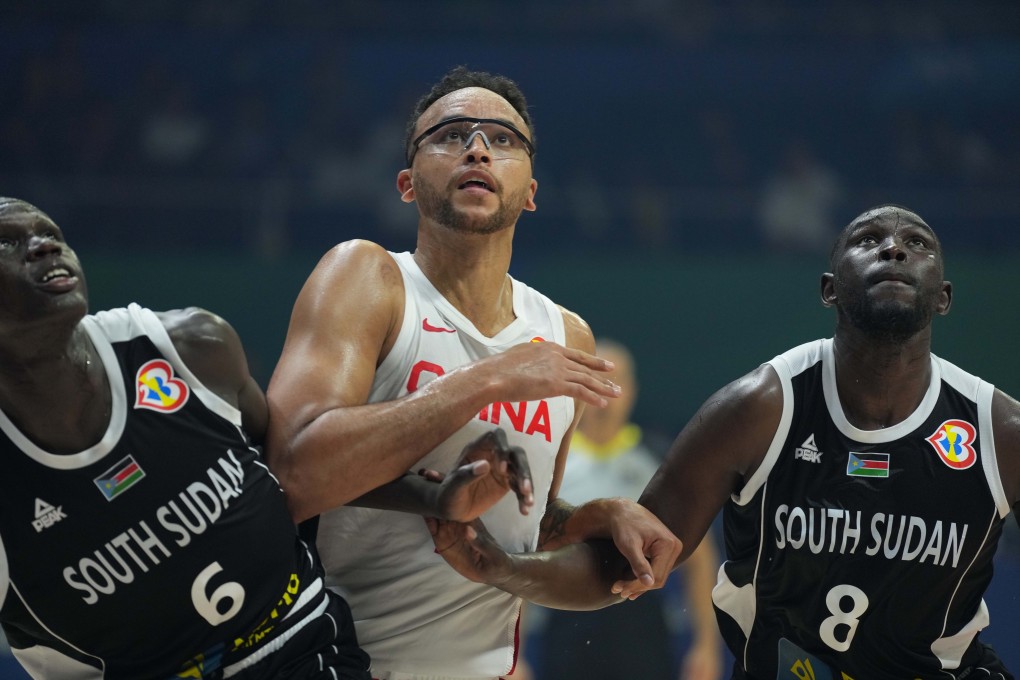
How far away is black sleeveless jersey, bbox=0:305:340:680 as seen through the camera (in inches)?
113

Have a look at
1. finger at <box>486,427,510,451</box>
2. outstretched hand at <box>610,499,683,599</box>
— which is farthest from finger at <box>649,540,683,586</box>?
finger at <box>486,427,510,451</box>

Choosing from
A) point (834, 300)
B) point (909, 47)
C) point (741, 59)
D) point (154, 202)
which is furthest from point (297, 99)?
point (834, 300)

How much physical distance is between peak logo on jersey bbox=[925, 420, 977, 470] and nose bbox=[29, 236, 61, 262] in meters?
2.68

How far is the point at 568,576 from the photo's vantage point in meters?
3.70

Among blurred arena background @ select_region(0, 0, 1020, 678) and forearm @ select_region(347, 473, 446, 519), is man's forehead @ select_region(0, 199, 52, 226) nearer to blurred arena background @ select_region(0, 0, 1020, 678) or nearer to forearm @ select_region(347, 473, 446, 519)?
forearm @ select_region(347, 473, 446, 519)

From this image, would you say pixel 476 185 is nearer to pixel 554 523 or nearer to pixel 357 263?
pixel 357 263

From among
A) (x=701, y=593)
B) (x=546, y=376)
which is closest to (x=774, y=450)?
(x=546, y=376)

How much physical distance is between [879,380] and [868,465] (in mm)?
282

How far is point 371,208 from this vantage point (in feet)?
40.7

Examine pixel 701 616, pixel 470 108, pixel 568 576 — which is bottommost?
pixel 701 616

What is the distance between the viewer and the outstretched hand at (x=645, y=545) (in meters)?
3.55

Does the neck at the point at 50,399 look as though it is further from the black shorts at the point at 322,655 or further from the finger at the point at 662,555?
the finger at the point at 662,555

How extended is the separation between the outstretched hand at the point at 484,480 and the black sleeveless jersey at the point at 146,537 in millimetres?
466

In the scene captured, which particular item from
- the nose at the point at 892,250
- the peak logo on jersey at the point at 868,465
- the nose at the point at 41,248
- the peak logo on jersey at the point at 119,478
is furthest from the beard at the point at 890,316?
the nose at the point at 41,248
